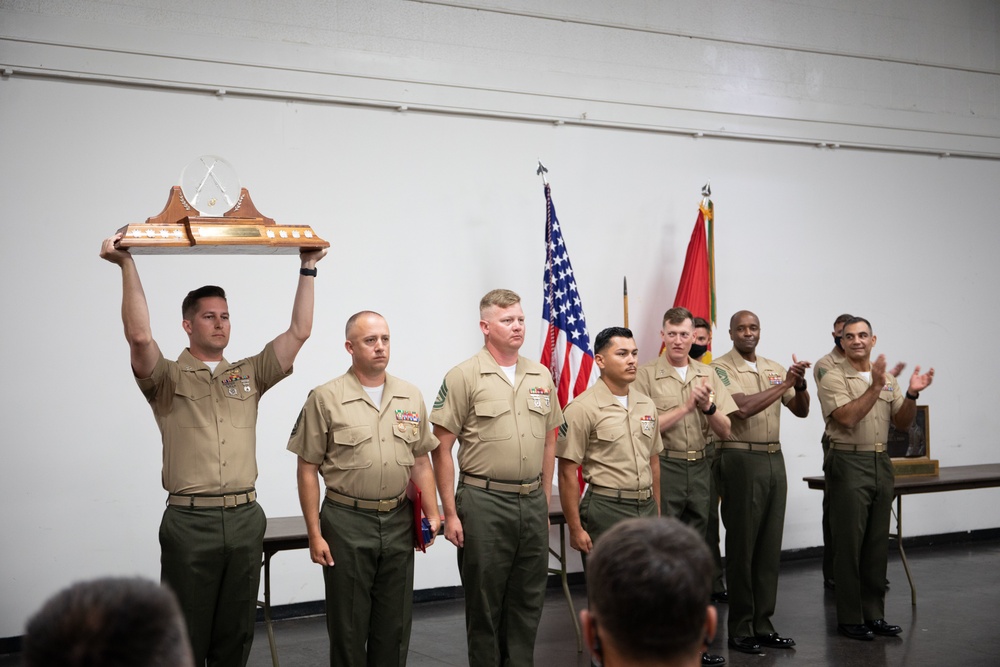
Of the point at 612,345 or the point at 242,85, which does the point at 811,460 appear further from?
the point at 242,85

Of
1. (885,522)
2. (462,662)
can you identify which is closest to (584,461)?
(462,662)

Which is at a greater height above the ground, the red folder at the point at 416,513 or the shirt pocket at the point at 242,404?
the shirt pocket at the point at 242,404

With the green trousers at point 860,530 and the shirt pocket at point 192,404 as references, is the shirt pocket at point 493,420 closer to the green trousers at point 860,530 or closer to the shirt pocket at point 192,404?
the shirt pocket at point 192,404

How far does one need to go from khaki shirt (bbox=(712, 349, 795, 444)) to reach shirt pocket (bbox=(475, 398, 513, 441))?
1.67 meters

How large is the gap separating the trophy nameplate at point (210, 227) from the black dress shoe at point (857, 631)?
3.40 metres

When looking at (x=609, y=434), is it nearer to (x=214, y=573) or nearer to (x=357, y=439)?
(x=357, y=439)

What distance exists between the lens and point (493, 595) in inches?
163

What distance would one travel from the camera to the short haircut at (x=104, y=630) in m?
1.04

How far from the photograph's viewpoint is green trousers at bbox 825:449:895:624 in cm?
516

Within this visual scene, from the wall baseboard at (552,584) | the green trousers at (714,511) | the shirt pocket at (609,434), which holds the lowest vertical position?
the wall baseboard at (552,584)

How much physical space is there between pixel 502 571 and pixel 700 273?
10.1ft

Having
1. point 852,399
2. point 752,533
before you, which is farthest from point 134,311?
point 852,399

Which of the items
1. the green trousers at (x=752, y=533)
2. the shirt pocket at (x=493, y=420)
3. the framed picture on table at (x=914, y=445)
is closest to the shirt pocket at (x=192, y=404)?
the shirt pocket at (x=493, y=420)

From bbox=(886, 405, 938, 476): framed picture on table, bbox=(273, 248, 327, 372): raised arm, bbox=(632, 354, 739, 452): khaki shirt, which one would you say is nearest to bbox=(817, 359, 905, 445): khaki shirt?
bbox=(632, 354, 739, 452): khaki shirt
